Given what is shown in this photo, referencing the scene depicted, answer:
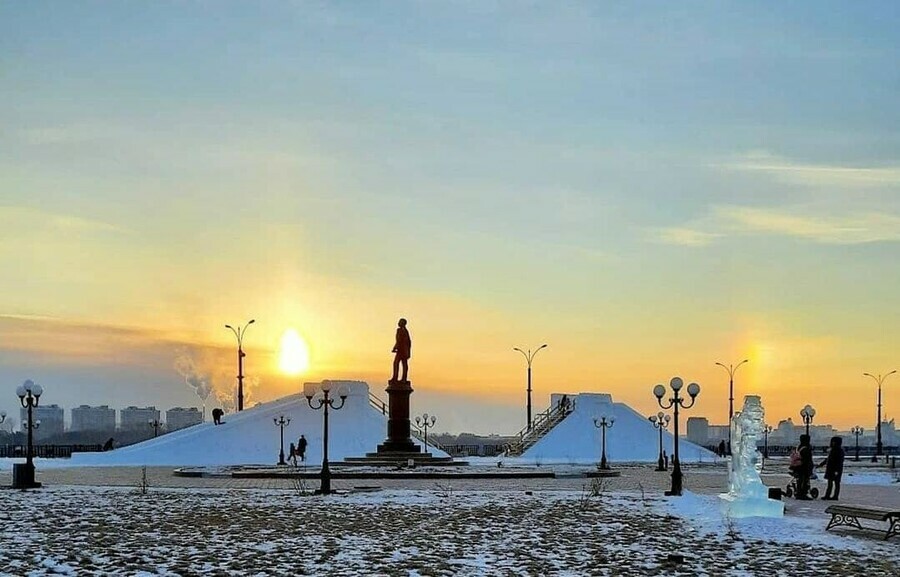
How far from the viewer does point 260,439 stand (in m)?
68.8

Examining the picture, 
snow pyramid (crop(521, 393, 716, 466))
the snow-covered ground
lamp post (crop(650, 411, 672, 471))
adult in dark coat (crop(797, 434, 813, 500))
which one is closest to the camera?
the snow-covered ground

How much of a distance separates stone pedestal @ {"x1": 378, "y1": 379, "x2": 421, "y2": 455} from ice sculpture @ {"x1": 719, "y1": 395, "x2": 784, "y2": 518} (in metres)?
28.8

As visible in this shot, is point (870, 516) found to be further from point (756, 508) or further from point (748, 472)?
point (748, 472)

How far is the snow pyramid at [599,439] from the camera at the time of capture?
70750 mm

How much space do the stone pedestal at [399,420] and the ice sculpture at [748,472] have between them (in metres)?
28.8

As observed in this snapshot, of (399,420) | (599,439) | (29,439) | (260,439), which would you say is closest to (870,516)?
(29,439)

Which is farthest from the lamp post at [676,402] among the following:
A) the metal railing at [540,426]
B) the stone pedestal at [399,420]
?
the metal railing at [540,426]

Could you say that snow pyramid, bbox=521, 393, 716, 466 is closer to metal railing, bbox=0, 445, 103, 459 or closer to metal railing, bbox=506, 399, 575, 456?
metal railing, bbox=506, 399, 575, 456

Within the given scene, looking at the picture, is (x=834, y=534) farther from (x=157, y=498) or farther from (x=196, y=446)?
(x=196, y=446)

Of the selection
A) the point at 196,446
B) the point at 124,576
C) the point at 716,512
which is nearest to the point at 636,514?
the point at 716,512

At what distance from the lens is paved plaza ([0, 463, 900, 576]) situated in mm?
14961

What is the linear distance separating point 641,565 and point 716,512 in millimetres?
8063

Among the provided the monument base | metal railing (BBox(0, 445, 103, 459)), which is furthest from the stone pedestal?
the monument base

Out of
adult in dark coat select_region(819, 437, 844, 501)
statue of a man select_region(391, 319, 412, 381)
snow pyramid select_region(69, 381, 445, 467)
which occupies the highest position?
statue of a man select_region(391, 319, 412, 381)
